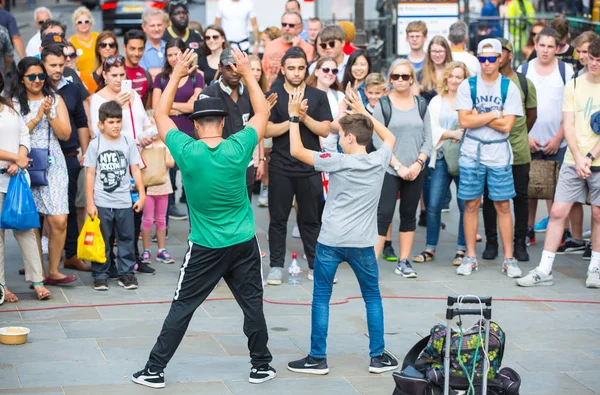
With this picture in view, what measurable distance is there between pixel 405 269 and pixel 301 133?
5.29ft

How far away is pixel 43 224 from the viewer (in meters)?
9.95

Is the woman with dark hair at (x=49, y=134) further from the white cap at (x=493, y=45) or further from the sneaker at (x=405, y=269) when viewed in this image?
the white cap at (x=493, y=45)

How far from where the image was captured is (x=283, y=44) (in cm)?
1314

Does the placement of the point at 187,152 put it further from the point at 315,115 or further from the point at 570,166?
the point at 570,166

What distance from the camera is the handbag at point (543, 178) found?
1016 cm

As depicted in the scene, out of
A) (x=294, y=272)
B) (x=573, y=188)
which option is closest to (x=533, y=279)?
(x=573, y=188)

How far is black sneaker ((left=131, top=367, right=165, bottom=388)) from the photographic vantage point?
6.30 m

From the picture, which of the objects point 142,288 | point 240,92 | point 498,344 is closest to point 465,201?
point 240,92

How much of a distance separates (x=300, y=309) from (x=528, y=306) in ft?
6.34

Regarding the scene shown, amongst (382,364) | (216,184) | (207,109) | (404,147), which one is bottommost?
(382,364)

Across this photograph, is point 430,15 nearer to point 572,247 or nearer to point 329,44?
point 329,44

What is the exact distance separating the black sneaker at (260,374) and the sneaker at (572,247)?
490 centimetres

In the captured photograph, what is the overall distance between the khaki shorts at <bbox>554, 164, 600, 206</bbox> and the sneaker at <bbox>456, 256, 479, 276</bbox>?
985 millimetres

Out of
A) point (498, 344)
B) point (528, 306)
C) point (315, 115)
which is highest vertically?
point (315, 115)
